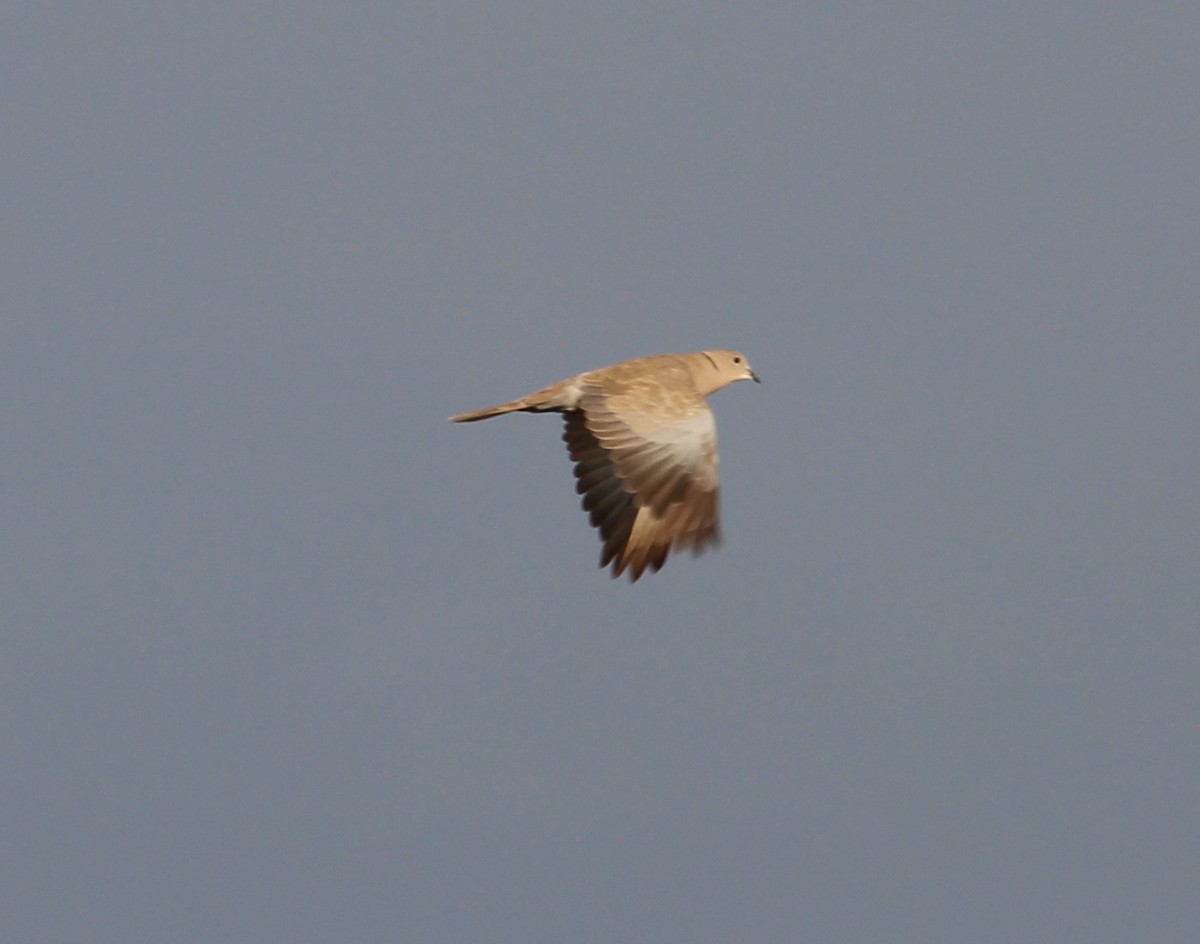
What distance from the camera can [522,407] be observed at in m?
19.5

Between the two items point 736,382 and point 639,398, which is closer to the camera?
point 639,398

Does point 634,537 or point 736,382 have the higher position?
point 736,382

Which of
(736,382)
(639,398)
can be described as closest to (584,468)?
(639,398)

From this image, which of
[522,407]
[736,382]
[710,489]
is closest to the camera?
[710,489]

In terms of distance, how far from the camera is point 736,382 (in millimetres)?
21281

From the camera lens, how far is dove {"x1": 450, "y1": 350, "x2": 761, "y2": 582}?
17734 millimetres

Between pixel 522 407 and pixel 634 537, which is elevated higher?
pixel 522 407

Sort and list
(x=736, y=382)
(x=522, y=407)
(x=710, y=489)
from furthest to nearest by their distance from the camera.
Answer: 1. (x=736, y=382)
2. (x=522, y=407)
3. (x=710, y=489)

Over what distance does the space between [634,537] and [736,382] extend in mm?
3709

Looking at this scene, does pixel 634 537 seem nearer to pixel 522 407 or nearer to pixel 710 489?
pixel 710 489

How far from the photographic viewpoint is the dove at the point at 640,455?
1773cm

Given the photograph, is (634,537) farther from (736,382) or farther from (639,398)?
(736,382)

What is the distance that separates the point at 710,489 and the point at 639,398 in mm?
1096

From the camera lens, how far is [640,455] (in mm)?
17906
